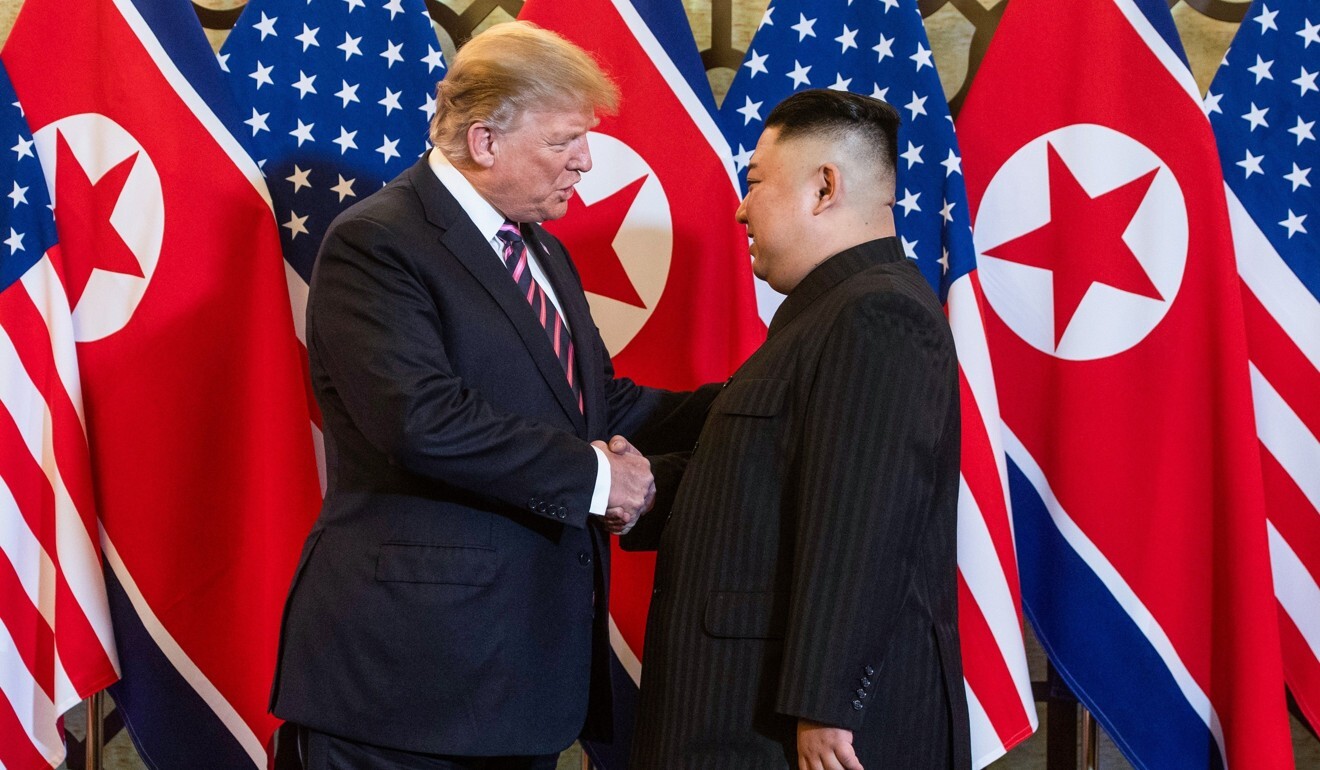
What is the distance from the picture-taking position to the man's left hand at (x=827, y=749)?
1530 millimetres

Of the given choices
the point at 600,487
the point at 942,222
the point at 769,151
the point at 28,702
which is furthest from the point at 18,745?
the point at 942,222

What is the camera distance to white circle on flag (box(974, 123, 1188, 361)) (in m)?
2.38

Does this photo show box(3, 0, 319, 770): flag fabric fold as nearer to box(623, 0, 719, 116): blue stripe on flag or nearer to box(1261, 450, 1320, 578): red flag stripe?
box(623, 0, 719, 116): blue stripe on flag

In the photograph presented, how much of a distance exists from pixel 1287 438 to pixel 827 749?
4.84ft

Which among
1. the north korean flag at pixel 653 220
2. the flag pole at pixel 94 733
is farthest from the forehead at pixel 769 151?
the flag pole at pixel 94 733

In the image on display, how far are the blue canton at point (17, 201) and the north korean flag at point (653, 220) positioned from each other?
1.01m

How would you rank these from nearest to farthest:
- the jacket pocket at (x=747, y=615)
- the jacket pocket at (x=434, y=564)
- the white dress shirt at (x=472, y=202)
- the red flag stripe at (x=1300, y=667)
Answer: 1. the jacket pocket at (x=747, y=615)
2. the jacket pocket at (x=434, y=564)
3. the white dress shirt at (x=472, y=202)
4. the red flag stripe at (x=1300, y=667)

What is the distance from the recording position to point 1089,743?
265cm

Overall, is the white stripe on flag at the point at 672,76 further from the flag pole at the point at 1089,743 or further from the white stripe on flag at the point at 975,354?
the flag pole at the point at 1089,743

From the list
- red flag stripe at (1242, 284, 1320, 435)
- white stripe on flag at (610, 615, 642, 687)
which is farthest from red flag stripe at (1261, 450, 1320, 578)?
white stripe on flag at (610, 615, 642, 687)

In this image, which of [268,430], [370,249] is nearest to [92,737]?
[268,430]

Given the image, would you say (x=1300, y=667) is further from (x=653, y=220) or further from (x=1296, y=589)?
(x=653, y=220)

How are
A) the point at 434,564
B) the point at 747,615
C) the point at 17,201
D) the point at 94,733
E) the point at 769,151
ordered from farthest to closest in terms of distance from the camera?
the point at 94,733 → the point at 17,201 → the point at 769,151 → the point at 434,564 → the point at 747,615

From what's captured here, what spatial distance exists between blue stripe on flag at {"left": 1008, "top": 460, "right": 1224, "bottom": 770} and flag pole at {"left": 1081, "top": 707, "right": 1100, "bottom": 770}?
0.21 metres
